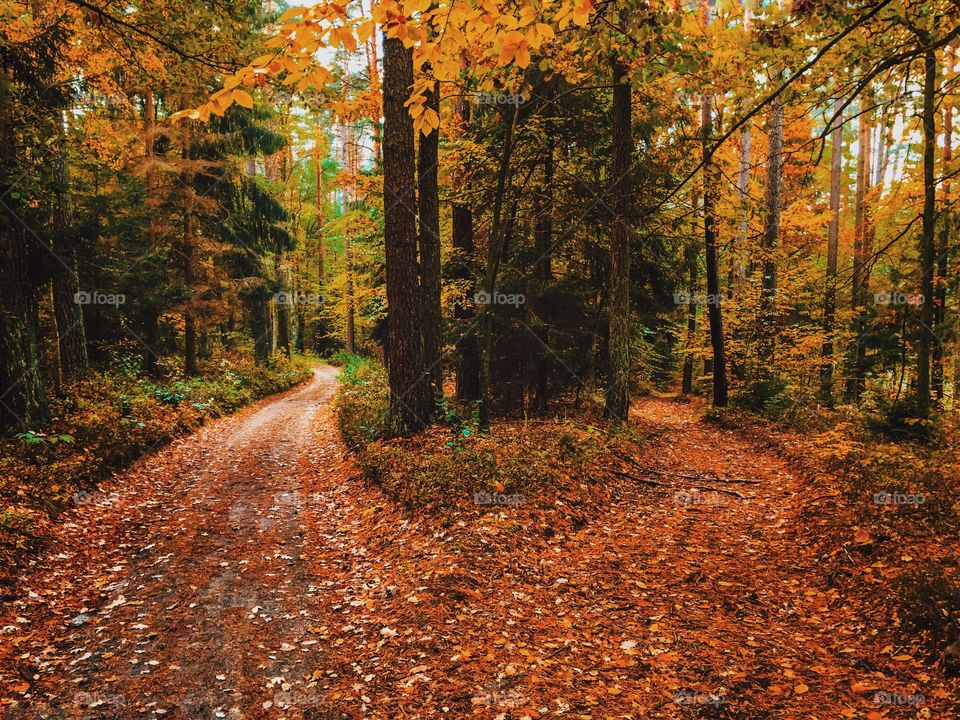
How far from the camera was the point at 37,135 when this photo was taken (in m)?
7.90

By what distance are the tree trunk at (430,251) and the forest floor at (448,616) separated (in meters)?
3.45

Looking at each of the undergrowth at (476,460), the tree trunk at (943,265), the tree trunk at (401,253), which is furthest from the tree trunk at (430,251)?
the tree trunk at (943,265)

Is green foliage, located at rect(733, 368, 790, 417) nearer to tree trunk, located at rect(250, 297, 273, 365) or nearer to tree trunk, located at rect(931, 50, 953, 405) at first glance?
tree trunk, located at rect(931, 50, 953, 405)

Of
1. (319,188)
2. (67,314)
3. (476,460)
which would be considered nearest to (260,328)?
(67,314)

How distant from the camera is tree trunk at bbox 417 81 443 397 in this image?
33.6 feet

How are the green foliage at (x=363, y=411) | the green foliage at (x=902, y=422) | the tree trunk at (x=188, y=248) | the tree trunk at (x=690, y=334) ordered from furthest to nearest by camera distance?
the tree trunk at (x=690, y=334) → the tree trunk at (x=188, y=248) → the green foliage at (x=363, y=411) → the green foliage at (x=902, y=422)

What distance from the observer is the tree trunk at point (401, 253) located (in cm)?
888

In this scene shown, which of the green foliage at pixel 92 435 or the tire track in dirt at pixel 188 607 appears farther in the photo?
the green foliage at pixel 92 435

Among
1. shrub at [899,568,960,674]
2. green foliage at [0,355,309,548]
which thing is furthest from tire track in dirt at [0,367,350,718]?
shrub at [899,568,960,674]

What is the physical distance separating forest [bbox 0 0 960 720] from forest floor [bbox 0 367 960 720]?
0.12 feet

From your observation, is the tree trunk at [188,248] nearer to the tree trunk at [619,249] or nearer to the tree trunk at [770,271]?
the tree trunk at [619,249]

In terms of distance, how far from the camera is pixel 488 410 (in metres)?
9.70

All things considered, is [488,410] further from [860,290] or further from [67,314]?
[67,314]

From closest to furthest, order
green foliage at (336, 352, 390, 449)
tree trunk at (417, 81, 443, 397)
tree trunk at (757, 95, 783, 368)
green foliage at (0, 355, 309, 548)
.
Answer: green foliage at (0, 355, 309, 548) < green foliage at (336, 352, 390, 449) < tree trunk at (417, 81, 443, 397) < tree trunk at (757, 95, 783, 368)
